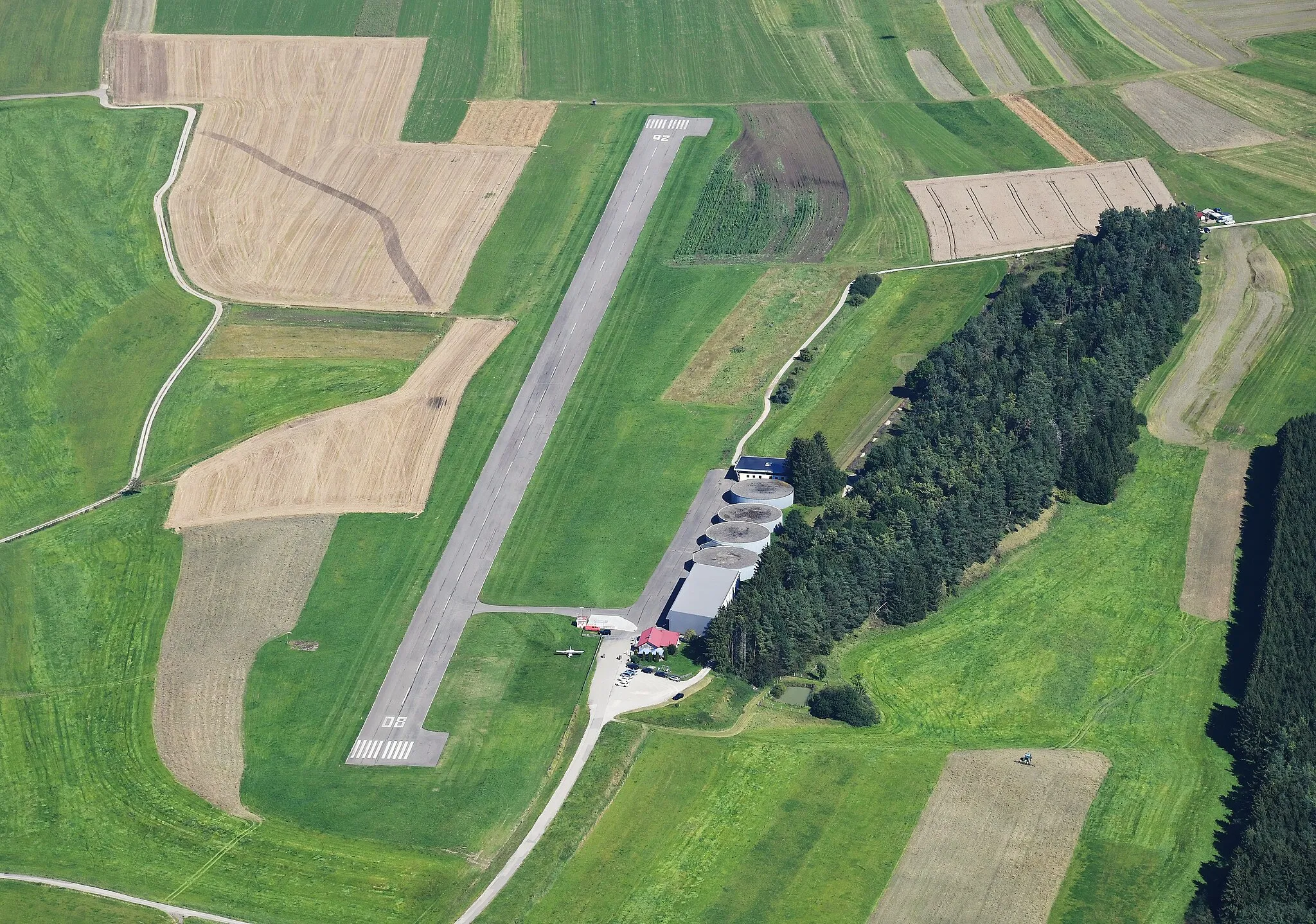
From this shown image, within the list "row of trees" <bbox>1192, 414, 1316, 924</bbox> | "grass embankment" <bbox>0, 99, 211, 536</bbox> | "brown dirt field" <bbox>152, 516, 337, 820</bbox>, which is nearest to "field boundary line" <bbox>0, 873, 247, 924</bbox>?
"brown dirt field" <bbox>152, 516, 337, 820</bbox>

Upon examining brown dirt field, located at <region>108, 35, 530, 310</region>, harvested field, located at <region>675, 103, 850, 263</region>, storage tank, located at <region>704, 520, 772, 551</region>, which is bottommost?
storage tank, located at <region>704, 520, 772, 551</region>

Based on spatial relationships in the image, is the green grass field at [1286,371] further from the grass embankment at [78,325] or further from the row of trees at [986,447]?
the grass embankment at [78,325]

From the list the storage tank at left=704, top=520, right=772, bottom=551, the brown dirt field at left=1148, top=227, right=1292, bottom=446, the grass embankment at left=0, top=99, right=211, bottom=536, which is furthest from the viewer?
the brown dirt field at left=1148, top=227, right=1292, bottom=446

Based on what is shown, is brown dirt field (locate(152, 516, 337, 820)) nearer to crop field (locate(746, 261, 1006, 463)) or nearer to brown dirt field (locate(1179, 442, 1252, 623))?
crop field (locate(746, 261, 1006, 463))

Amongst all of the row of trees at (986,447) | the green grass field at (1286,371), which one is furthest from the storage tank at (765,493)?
the green grass field at (1286,371)

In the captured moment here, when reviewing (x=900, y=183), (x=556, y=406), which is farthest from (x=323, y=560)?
(x=900, y=183)

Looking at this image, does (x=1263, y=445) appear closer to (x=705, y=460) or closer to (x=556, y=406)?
(x=705, y=460)
